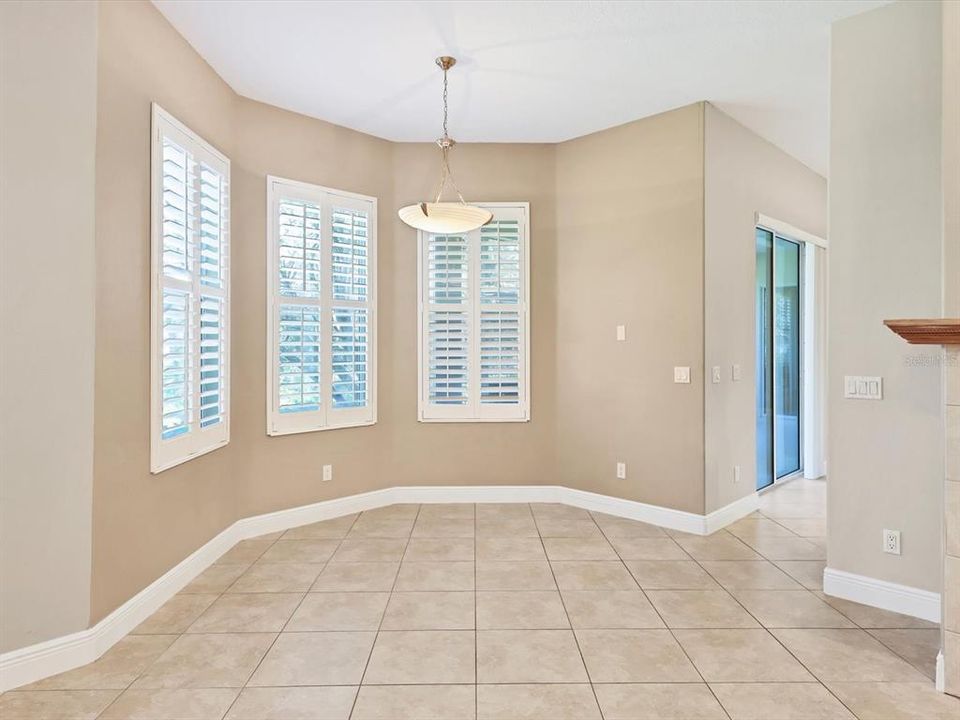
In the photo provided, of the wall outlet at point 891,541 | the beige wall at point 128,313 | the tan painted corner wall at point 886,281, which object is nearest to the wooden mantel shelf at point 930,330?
the tan painted corner wall at point 886,281

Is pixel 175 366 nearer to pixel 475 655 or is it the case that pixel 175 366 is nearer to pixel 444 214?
pixel 444 214

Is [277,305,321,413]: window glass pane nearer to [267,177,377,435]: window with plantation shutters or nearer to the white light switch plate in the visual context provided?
[267,177,377,435]: window with plantation shutters

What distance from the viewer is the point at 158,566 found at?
2896 mm

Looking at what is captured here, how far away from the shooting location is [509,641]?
2.50 meters

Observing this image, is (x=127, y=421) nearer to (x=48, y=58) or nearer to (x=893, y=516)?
(x=48, y=58)

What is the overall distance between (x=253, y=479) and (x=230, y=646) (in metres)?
1.60

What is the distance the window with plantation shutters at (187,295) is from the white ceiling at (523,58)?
2.39 ft

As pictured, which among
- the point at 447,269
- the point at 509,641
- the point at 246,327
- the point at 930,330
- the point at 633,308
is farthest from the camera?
the point at 447,269

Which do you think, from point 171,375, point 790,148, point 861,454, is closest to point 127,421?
point 171,375

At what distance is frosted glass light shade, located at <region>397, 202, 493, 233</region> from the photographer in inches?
126

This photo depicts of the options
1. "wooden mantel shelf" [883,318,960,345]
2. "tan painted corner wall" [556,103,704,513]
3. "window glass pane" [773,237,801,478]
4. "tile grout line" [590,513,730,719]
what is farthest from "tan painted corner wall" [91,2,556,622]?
"wooden mantel shelf" [883,318,960,345]

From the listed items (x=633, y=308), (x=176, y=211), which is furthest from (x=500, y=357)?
(x=176, y=211)

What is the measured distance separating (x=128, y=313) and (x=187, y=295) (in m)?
0.49

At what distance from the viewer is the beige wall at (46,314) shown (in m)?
2.17
